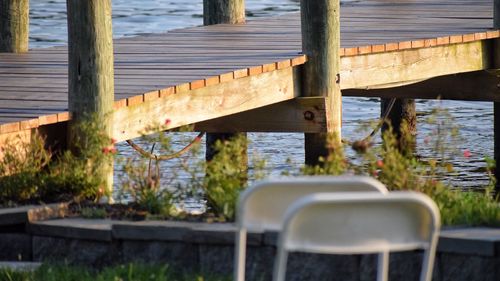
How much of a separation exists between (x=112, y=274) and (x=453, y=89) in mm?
6594

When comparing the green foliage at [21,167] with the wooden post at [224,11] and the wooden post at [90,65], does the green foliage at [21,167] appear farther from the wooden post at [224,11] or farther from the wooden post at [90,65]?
the wooden post at [224,11]

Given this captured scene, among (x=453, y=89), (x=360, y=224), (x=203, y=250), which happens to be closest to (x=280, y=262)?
(x=360, y=224)

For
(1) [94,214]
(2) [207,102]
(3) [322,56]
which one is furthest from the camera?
(3) [322,56]

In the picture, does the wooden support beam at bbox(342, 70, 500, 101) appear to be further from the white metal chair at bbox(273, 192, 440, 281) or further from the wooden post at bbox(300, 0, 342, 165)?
the white metal chair at bbox(273, 192, 440, 281)

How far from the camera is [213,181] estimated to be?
5504mm

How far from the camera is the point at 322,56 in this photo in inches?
339

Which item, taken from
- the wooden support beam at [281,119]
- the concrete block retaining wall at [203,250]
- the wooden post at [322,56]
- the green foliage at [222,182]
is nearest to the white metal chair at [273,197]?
the concrete block retaining wall at [203,250]

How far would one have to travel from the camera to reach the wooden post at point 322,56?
8438mm

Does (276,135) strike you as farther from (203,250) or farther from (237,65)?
(203,250)

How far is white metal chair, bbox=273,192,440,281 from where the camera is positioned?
3.24 m

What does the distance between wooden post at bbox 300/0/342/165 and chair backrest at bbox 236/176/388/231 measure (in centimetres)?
473

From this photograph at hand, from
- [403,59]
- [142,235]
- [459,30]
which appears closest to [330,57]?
[403,59]

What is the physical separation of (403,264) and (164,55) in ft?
16.2

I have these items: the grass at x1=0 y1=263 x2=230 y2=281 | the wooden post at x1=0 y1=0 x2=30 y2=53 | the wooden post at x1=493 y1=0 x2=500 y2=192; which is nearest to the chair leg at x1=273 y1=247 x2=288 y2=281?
the grass at x1=0 y1=263 x2=230 y2=281
